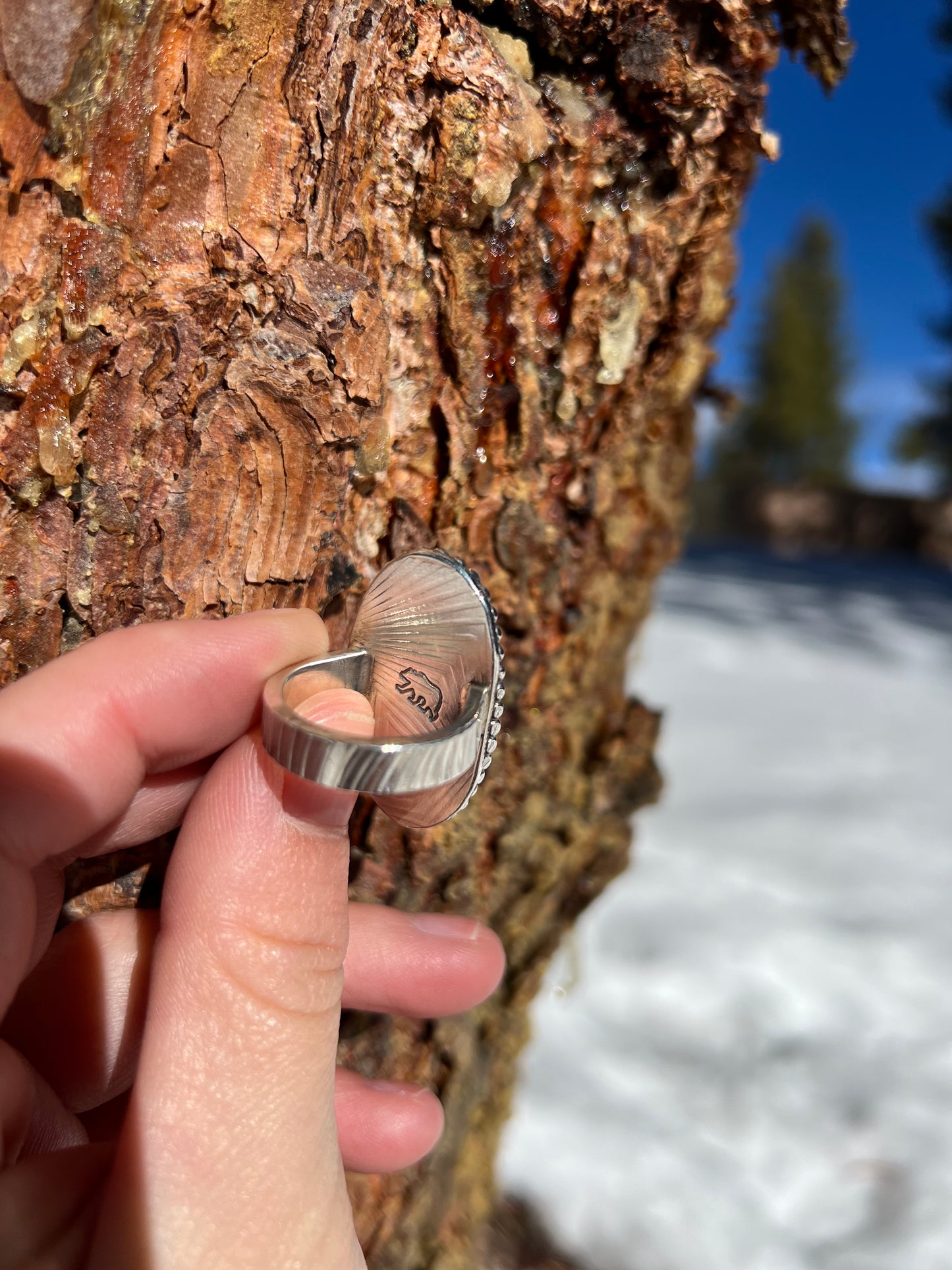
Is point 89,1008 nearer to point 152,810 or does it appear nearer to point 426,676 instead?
point 152,810

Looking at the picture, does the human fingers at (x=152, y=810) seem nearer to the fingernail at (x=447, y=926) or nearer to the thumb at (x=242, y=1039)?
the thumb at (x=242, y=1039)

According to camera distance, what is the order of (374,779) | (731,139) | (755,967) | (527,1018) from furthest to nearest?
(755,967), (527,1018), (731,139), (374,779)

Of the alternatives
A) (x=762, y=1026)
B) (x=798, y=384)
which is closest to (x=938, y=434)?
(x=798, y=384)

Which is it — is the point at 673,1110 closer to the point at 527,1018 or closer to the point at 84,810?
the point at 527,1018

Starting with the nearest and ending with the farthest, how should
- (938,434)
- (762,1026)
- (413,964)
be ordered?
1. (413,964)
2. (762,1026)
3. (938,434)

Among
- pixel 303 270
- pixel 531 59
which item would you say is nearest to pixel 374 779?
pixel 303 270

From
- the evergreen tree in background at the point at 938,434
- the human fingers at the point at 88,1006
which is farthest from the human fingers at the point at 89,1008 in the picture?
the evergreen tree in background at the point at 938,434
